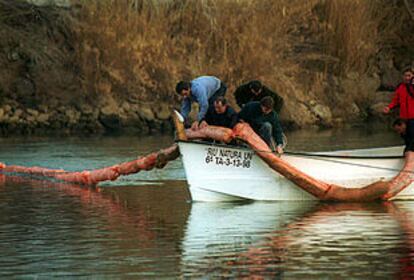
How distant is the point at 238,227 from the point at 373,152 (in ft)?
18.2

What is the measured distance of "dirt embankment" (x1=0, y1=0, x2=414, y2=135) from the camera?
40.9 meters

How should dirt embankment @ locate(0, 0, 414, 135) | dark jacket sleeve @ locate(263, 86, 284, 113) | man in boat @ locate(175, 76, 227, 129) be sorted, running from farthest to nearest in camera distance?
dirt embankment @ locate(0, 0, 414, 135), dark jacket sleeve @ locate(263, 86, 284, 113), man in boat @ locate(175, 76, 227, 129)

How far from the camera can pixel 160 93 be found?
41469 mm

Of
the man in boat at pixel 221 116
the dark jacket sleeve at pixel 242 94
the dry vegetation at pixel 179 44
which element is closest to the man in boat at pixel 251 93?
the dark jacket sleeve at pixel 242 94

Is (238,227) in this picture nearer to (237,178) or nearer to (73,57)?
(237,178)

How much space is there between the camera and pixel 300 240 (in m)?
18.5

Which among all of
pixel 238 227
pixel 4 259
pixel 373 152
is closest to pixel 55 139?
pixel 373 152

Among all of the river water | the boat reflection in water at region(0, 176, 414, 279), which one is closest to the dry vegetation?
the river water

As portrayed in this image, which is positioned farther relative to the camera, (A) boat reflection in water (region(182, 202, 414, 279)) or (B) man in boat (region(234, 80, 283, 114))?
(B) man in boat (region(234, 80, 283, 114))

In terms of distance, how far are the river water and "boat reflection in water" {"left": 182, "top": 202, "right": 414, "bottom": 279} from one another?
0.04 feet

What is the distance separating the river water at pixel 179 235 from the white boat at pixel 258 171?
24 cm

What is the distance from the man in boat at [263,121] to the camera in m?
22.5

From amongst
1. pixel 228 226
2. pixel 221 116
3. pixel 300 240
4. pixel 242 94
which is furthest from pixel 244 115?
pixel 300 240

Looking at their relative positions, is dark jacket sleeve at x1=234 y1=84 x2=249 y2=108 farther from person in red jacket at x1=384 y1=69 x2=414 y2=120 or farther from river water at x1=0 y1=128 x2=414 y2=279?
person in red jacket at x1=384 y1=69 x2=414 y2=120
